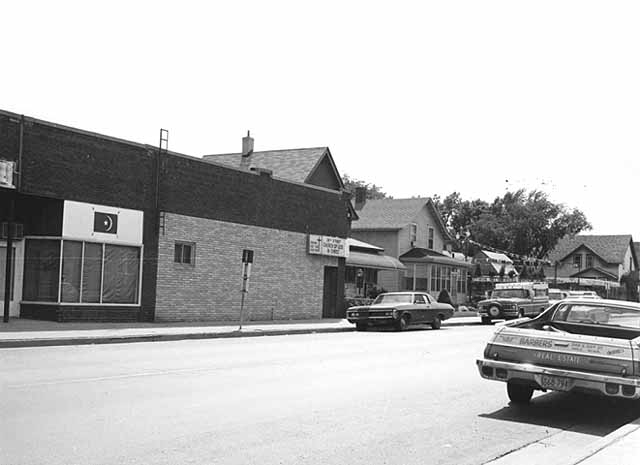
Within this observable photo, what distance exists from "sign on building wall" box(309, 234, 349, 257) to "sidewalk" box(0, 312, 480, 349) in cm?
476

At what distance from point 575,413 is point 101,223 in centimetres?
1582

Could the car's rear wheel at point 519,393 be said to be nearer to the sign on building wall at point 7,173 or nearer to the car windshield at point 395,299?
the sign on building wall at point 7,173

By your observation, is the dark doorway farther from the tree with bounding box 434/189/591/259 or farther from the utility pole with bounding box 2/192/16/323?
the tree with bounding box 434/189/591/259

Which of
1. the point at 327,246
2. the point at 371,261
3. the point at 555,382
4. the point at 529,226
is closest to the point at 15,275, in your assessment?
the point at 327,246

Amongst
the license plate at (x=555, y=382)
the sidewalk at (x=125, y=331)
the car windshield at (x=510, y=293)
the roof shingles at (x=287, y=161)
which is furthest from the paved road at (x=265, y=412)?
the roof shingles at (x=287, y=161)

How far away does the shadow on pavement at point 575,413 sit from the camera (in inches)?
362

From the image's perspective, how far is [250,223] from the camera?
27672 mm

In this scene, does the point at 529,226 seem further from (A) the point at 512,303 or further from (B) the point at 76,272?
(B) the point at 76,272

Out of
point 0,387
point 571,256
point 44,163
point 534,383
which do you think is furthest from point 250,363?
point 571,256

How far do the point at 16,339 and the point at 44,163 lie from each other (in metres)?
5.90

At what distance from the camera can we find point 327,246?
31.5 meters

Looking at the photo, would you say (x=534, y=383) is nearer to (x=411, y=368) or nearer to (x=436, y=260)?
(x=411, y=368)

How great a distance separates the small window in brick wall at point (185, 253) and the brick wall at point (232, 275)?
0.15 meters

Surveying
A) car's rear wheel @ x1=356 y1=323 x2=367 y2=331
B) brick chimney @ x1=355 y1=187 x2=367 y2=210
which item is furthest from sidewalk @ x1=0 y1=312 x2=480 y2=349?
brick chimney @ x1=355 y1=187 x2=367 y2=210
